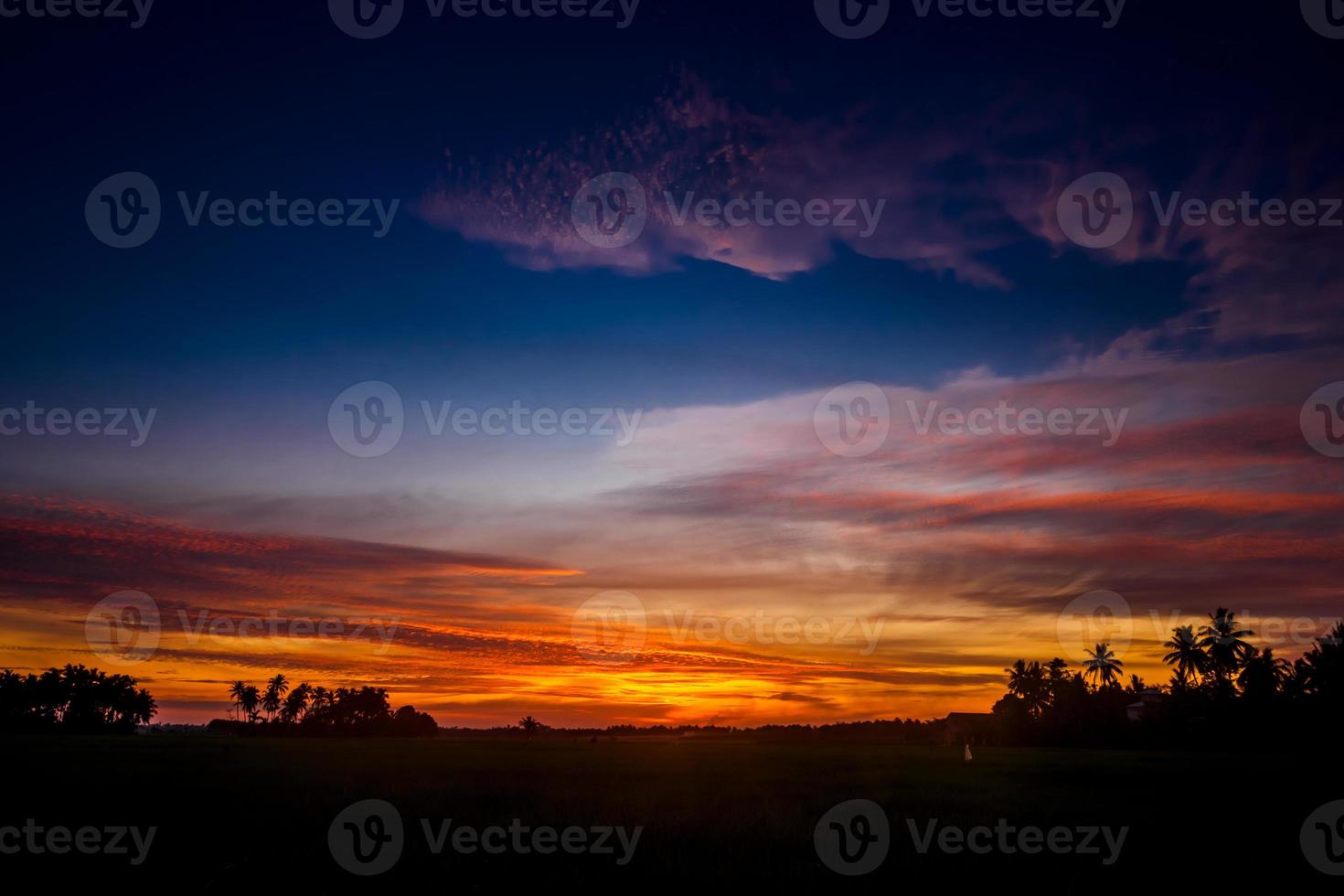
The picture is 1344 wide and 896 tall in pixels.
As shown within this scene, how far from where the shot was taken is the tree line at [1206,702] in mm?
67125

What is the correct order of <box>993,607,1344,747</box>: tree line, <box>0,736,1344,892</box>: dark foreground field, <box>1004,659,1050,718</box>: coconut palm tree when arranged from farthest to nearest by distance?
1. <box>1004,659,1050,718</box>: coconut palm tree
2. <box>993,607,1344,747</box>: tree line
3. <box>0,736,1344,892</box>: dark foreground field

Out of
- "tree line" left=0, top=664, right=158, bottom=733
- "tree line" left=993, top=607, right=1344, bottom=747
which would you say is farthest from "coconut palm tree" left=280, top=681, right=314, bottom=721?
"tree line" left=993, top=607, right=1344, bottom=747

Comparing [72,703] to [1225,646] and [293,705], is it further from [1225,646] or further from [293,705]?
[1225,646]

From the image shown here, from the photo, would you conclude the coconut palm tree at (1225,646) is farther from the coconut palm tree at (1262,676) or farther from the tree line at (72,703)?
the tree line at (72,703)

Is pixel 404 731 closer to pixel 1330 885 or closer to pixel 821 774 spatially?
pixel 821 774

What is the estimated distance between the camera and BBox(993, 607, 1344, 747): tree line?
67.1m

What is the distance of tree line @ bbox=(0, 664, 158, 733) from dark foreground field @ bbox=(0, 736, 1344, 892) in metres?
127

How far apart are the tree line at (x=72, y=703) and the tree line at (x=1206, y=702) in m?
144

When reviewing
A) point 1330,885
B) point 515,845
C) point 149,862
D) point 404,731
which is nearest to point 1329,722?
point 1330,885

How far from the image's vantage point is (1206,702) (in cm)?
7750

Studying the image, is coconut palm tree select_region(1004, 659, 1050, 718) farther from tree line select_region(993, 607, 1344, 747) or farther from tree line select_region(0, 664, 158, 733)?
tree line select_region(0, 664, 158, 733)

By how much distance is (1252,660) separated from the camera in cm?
8769

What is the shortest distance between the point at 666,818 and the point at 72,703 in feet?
570

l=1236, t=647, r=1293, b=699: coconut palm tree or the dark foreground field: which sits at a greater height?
l=1236, t=647, r=1293, b=699: coconut palm tree
